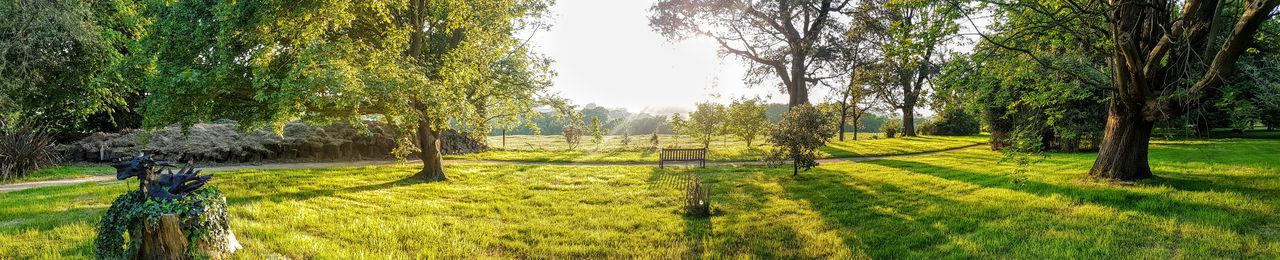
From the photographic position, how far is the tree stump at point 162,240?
4.65 meters

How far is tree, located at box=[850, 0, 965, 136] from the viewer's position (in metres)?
9.48

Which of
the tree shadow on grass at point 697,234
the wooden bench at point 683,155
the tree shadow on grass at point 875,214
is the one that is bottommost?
the tree shadow on grass at point 697,234

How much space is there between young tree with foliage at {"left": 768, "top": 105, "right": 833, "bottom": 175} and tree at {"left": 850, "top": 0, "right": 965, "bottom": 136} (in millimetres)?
2837

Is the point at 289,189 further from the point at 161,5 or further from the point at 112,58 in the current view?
the point at 112,58

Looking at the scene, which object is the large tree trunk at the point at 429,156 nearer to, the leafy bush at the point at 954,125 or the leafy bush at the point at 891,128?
the leafy bush at the point at 891,128

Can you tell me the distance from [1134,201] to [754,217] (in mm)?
6102

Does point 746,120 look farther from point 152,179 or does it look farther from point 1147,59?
point 152,179

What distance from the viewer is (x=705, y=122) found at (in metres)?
30.3

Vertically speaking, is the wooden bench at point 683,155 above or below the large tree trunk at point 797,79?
below

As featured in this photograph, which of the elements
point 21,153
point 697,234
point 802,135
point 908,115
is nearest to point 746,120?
point 802,135

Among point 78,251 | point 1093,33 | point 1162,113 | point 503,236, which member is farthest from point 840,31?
point 78,251

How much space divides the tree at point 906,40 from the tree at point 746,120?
704 cm

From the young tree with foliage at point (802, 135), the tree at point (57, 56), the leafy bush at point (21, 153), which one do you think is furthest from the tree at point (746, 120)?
the leafy bush at point (21, 153)

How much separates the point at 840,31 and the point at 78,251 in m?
29.3
